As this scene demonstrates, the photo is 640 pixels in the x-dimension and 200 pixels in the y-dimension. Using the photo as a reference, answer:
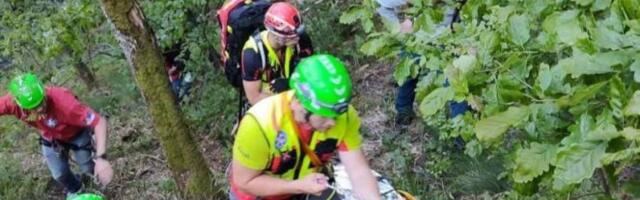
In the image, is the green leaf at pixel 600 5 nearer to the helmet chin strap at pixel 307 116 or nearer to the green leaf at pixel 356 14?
the helmet chin strap at pixel 307 116

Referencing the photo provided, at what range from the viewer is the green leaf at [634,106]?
1784mm

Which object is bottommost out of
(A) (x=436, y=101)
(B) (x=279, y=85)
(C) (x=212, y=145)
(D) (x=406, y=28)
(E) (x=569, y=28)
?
(C) (x=212, y=145)

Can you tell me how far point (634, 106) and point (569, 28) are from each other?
1.19 feet

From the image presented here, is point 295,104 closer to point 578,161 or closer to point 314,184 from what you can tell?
point 314,184

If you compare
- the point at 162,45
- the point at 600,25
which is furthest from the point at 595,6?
the point at 162,45

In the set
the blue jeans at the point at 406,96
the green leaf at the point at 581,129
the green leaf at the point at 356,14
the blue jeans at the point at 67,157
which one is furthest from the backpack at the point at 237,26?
the green leaf at the point at 581,129

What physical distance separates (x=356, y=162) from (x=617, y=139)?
145 centimetres

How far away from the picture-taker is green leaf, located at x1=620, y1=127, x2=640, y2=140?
178cm

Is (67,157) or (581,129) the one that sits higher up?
(581,129)

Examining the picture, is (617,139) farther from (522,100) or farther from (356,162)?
(356,162)

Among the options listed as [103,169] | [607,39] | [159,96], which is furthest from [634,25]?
[103,169]

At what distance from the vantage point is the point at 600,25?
6.66ft

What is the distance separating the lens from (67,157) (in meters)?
6.39

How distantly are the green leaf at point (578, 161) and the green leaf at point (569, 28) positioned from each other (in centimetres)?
26
